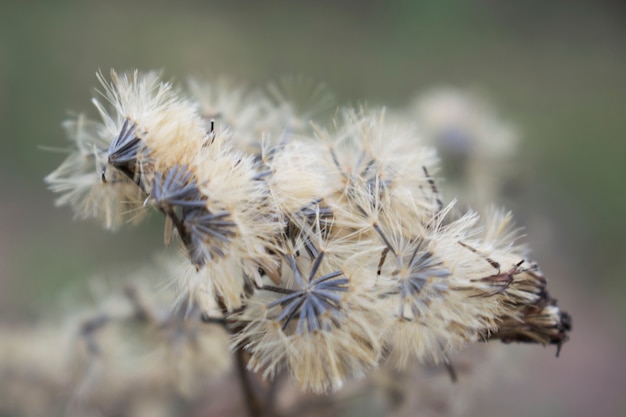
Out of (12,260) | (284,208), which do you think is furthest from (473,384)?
(12,260)

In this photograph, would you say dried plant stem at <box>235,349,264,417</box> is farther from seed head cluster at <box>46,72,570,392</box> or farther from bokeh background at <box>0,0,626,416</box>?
bokeh background at <box>0,0,626,416</box>

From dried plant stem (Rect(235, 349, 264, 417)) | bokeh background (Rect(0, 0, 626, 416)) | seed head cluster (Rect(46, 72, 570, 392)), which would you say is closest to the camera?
seed head cluster (Rect(46, 72, 570, 392))

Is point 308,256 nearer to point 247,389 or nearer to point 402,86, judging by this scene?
point 247,389

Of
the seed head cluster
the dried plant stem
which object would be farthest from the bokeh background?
the seed head cluster

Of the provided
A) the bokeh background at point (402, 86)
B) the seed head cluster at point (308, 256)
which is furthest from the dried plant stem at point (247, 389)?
the bokeh background at point (402, 86)

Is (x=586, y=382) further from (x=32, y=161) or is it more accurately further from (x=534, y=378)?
(x=32, y=161)

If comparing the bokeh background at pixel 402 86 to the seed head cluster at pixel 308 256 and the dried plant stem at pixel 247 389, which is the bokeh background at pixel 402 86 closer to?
the dried plant stem at pixel 247 389

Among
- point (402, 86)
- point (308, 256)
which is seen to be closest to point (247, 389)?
point (308, 256)
